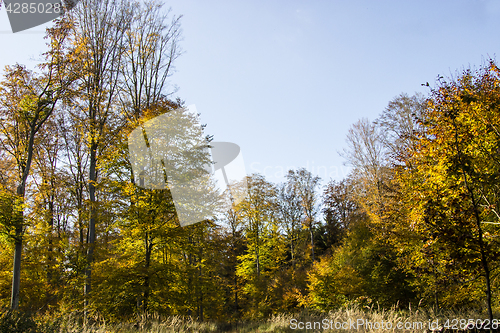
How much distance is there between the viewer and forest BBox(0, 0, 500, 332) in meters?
7.25

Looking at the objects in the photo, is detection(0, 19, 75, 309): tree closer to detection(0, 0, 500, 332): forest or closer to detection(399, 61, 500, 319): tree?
detection(0, 0, 500, 332): forest

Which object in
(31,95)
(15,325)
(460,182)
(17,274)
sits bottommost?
(15,325)

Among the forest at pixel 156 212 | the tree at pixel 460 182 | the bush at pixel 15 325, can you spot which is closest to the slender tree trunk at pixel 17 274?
the forest at pixel 156 212

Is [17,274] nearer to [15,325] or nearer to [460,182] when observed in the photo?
[15,325]

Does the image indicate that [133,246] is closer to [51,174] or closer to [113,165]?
[113,165]

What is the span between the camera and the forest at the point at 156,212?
725 cm

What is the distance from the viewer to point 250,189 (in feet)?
83.8

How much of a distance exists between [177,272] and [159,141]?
17.3 feet

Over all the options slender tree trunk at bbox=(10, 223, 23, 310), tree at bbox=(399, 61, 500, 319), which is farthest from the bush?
tree at bbox=(399, 61, 500, 319)

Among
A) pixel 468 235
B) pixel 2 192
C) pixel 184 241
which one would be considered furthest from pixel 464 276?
pixel 2 192

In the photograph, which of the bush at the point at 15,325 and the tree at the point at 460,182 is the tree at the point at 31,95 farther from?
the tree at the point at 460,182

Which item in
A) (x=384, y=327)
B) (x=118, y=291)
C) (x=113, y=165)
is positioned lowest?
(x=384, y=327)

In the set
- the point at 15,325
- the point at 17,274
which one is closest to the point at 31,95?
the point at 17,274

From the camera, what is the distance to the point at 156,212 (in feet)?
37.6
